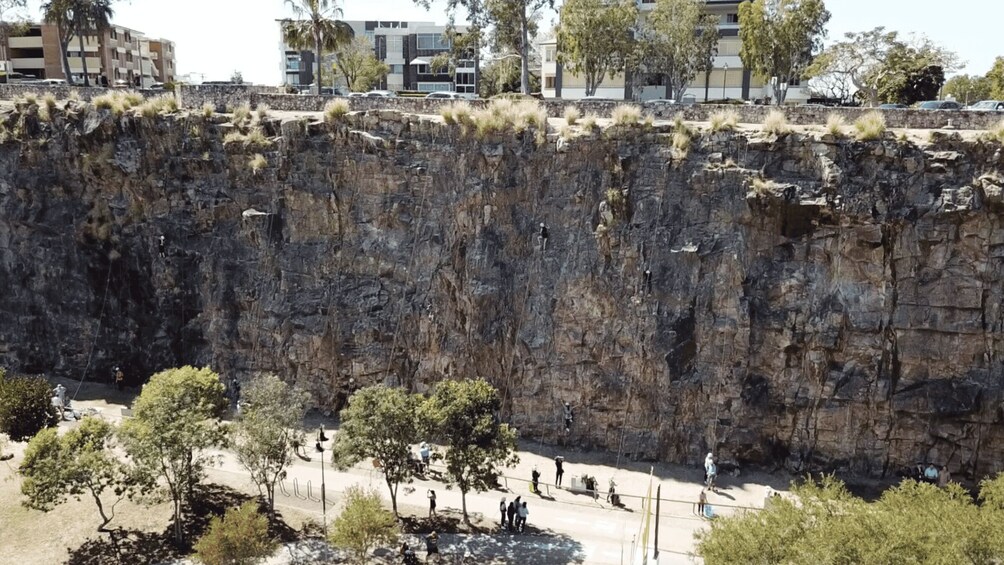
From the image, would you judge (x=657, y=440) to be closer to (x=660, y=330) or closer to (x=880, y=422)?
(x=660, y=330)

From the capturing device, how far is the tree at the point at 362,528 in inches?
886

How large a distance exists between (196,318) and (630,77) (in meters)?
32.2

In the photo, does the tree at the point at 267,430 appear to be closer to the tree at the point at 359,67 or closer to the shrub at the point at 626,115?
the shrub at the point at 626,115

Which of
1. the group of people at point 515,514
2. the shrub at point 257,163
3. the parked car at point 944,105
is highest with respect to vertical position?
the parked car at point 944,105

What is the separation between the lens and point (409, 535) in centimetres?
2639

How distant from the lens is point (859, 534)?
59.9 ft

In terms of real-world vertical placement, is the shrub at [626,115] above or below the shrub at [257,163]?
above

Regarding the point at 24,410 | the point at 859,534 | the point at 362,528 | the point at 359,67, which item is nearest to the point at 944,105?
the point at 859,534

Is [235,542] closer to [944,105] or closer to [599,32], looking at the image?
[599,32]

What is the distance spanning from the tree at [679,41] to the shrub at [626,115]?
15.7 meters

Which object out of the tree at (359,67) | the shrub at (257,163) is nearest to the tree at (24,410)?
the shrub at (257,163)

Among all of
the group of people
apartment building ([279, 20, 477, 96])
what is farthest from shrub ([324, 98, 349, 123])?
apartment building ([279, 20, 477, 96])

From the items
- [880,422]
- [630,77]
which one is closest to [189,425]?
[880,422]

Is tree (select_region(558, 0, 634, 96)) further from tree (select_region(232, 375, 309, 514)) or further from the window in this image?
the window
